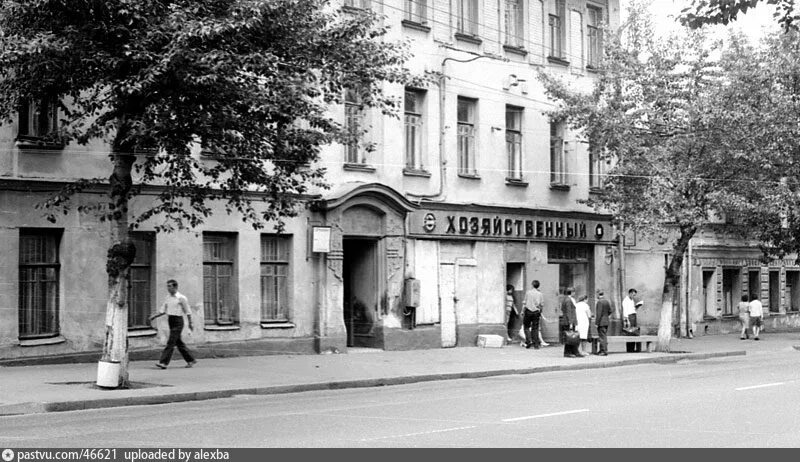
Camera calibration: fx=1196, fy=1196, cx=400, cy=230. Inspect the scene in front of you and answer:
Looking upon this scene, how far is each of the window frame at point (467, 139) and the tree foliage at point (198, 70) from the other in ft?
38.8

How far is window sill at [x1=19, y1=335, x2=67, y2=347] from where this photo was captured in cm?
2220

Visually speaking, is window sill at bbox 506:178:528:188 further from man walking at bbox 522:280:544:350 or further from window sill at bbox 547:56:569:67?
window sill at bbox 547:56:569:67

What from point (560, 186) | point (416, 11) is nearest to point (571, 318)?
point (560, 186)

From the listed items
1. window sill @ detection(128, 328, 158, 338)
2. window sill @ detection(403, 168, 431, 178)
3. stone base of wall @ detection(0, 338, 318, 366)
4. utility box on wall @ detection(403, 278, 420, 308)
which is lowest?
stone base of wall @ detection(0, 338, 318, 366)

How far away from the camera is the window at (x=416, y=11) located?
30.5m

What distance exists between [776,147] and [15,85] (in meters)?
20.4

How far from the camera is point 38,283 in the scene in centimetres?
2284

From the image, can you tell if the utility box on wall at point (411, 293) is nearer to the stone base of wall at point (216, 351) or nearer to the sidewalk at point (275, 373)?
the sidewalk at point (275, 373)

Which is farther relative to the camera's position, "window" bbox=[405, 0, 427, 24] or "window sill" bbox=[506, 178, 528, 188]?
"window sill" bbox=[506, 178, 528, 188]

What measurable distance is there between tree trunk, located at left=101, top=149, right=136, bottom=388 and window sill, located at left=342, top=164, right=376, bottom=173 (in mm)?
10131

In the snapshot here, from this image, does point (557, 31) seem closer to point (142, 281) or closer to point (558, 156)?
point (558, 156)

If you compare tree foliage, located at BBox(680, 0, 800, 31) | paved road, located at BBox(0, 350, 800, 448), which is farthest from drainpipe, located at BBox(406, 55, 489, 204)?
tree foliage, located at BBox(680, 0, 800, 31)

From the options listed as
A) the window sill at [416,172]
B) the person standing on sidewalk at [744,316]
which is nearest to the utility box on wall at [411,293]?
the window sill at [416,172]

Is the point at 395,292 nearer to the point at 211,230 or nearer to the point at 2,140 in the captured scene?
the point at 211,230
